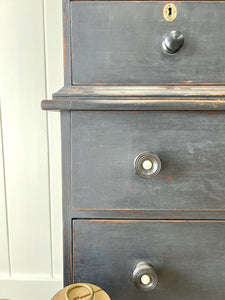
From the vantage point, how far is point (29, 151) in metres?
0.96

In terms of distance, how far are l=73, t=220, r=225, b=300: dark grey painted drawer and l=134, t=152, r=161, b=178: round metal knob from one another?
0.35ft

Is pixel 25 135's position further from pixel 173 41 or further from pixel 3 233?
pixel 173 41

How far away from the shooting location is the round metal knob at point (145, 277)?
1.65 feet

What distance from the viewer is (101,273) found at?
538 mm

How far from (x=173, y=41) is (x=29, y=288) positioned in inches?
40.9

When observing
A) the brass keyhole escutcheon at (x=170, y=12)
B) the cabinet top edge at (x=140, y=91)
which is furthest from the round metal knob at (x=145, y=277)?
the brass keyhole escutcheon at (x=170, y=12)

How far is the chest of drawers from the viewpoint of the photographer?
476 mm

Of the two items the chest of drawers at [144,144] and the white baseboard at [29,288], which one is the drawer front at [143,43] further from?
the white baseboard at [29,288]

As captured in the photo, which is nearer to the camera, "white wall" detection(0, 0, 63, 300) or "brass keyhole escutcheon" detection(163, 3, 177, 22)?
"brass keyhole escutcheon" detection(163, 3, 177, 22)

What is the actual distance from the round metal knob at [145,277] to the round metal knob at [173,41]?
0.41m

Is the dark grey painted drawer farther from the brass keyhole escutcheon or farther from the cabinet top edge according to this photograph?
the brass keyhole escutcheon

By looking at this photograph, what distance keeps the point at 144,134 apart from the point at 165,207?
0.15m

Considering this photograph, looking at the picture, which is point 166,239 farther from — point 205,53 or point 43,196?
point 43,196

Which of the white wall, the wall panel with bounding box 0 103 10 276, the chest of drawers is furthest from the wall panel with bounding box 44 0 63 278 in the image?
the chest of drawers
